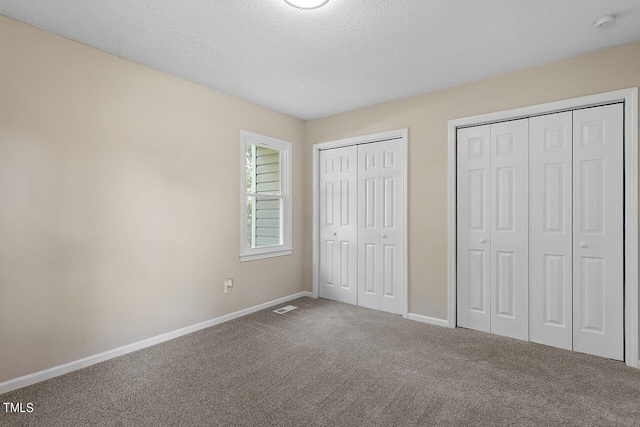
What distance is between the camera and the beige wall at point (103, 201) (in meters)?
2.33

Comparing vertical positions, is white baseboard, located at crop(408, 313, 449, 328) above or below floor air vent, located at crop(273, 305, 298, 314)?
above

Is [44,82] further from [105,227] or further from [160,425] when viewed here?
[160,425]

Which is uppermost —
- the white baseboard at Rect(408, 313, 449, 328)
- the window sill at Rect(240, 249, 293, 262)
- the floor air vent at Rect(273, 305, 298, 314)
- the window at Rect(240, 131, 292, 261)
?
the window at Rect(240, 131, 292, 261)

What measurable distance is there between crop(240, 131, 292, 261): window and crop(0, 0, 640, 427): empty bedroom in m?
0.05

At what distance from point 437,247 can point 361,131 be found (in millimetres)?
1712

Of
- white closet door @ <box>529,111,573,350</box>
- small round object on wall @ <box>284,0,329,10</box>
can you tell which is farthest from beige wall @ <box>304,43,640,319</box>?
small round object on wall @ <box>284,0,329,10</box>

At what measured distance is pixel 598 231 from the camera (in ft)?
9.12

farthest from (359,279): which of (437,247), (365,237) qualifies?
(437,247)

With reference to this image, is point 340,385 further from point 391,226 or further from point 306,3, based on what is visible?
point 306,3

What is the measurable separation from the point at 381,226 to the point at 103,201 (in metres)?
2.90

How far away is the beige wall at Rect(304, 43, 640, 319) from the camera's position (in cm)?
291

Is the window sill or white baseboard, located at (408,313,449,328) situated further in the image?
the window sill

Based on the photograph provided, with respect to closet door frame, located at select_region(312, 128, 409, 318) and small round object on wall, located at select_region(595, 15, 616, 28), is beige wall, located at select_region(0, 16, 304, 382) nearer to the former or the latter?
closet door frame, located at select_region(312, 128, 409, 318)

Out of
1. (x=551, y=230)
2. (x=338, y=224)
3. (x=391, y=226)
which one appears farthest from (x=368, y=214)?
(x=551, y=230)
